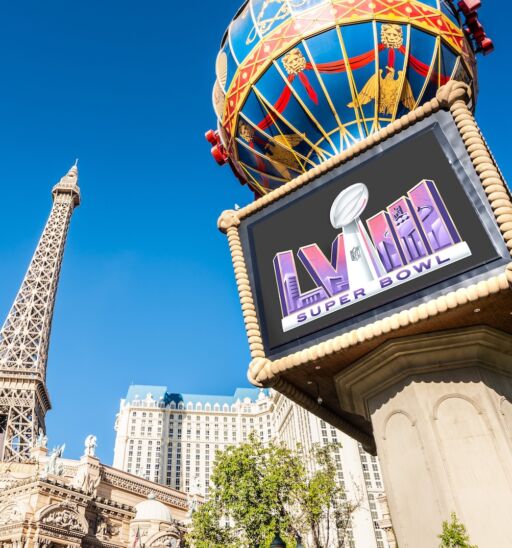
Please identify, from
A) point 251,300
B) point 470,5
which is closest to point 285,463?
point 251,300

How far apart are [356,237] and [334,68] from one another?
5953mm

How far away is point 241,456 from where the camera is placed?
26.3 m

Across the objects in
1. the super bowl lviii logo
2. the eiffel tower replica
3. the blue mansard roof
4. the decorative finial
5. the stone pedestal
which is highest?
the decorative finial

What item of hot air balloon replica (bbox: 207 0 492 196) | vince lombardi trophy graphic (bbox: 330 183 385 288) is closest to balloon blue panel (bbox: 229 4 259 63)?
hot air balloon replica (bbox: 207 0 492 196)

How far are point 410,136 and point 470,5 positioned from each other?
23.5ft

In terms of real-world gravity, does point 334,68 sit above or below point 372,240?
above

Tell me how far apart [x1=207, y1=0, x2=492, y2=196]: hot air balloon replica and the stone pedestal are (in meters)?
7.56

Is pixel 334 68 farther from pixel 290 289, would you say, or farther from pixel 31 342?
pixel 31 342

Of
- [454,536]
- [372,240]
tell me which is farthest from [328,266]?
[454,536]

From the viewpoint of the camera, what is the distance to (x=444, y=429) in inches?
448

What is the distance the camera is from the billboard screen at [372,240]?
12047mm

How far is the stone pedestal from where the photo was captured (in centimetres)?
1042

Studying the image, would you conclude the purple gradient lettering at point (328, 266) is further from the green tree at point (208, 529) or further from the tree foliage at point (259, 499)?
the green tree at point (208, 529)

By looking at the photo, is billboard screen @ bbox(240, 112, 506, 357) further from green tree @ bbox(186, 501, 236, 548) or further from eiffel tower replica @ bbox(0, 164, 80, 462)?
eiffel tower replica @ bbox(0, 164, 80, 462)
